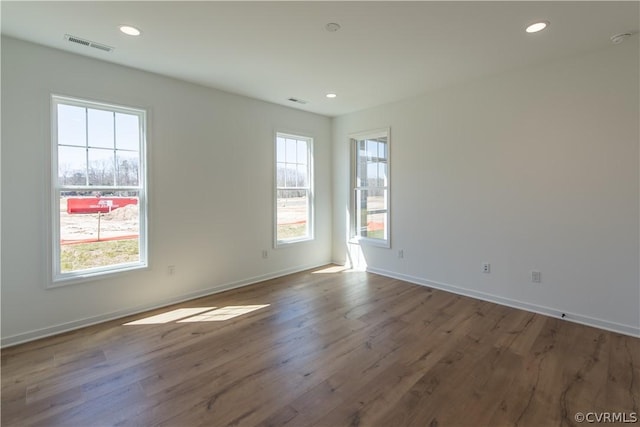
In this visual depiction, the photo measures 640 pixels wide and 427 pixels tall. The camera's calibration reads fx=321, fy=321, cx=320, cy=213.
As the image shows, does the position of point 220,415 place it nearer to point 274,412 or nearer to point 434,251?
point 274,412

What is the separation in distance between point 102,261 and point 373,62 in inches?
137

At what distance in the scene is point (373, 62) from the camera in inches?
129

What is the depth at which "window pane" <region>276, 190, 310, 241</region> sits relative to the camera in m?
5.04

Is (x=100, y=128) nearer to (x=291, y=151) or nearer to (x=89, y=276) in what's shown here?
(x=89, y=276)

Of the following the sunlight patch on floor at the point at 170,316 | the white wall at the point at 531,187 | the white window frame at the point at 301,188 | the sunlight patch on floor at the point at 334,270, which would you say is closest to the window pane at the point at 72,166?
the sunlight patch on floor at the point at 170,316

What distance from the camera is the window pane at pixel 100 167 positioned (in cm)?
324

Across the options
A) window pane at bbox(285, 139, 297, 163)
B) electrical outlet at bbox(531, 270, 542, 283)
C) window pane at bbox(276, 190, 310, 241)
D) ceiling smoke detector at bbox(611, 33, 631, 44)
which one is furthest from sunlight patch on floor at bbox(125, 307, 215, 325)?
ceiling smoke detector at bbox(611, 33, 631, 44)

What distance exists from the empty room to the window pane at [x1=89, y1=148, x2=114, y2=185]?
0.8 inches

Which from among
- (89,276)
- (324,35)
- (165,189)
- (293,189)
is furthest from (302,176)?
(89,276)

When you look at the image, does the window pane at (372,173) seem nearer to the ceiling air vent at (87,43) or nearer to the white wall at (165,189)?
the white wall at (165,189)

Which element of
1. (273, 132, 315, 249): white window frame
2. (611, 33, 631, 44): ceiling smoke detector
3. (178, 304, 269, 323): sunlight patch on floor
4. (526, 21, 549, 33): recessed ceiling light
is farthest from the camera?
(273, 132, 315, 249): white window frame

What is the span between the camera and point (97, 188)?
3.25 m

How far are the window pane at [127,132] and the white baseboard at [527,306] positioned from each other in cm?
376

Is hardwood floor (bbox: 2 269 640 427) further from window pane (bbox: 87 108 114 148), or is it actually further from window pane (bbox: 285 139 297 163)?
window pane (bbox: 285 139 297 163)
